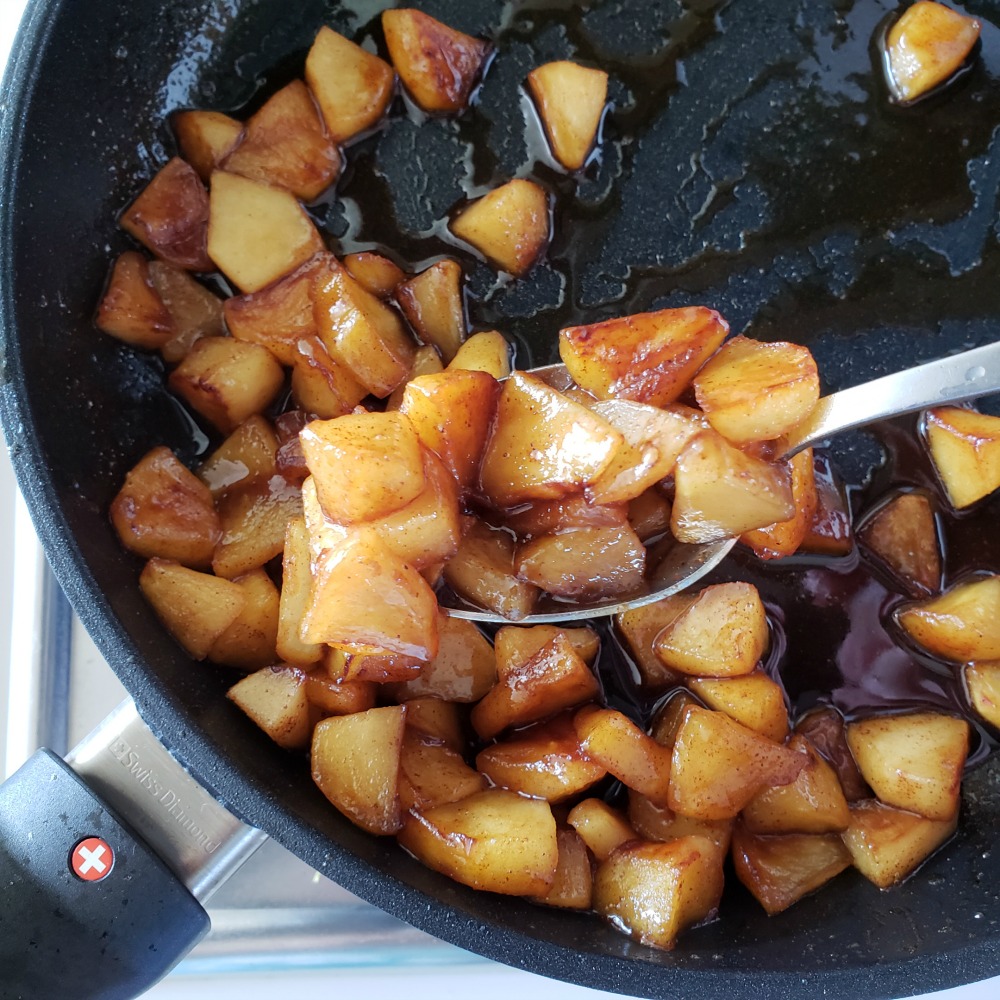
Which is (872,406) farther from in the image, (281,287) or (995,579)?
(281,287)

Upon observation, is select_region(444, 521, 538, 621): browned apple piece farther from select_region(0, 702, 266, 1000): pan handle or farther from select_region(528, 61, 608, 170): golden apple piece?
select_region(528, 61, 608, 170): golden apple piece

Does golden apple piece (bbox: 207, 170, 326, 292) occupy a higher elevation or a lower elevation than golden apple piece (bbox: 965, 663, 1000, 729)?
higher

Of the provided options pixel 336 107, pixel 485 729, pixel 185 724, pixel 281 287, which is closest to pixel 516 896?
pixel 485 729

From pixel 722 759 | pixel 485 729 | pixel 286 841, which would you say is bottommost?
pixel 722 759

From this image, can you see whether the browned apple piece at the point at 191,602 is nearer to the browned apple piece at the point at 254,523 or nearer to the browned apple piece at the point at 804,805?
the browned apple piece at the point at 254,523

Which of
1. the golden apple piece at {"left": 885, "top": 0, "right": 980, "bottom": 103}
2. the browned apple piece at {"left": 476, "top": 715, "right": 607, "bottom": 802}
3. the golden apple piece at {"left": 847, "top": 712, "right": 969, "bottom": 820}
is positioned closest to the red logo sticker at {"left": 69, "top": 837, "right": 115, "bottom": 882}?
the browned apple piece at {"left": 476, "top": 715, "right": 607, "bottom": 802}

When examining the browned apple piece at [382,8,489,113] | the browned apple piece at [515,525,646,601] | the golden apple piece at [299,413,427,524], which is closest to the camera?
the golden apple piece at [299,413,427,524]
